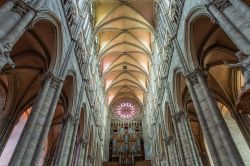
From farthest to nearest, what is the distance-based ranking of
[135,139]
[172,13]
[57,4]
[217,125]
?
[135,139] < [172,13] < [57,4] < [217,125]

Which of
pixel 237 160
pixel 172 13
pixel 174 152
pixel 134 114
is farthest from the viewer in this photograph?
pixel 134 114

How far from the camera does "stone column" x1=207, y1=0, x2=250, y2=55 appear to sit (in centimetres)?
612

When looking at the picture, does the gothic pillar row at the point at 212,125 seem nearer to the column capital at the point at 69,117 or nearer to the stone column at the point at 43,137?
the stone column at the point at 43,137

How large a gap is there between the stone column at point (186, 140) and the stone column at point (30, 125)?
7.34 meters

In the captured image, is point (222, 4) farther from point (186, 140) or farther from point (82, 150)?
point (82, 150)

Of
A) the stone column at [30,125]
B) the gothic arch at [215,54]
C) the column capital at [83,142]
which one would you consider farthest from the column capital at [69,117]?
the gothic arch at [215,54]

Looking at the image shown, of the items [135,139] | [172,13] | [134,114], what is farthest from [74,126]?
[134,114]

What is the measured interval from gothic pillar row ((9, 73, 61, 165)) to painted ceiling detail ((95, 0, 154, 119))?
11913 millimetres

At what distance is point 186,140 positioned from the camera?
11.5 meters

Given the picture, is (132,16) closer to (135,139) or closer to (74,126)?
(74,126)

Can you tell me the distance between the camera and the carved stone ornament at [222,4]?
7294 mm

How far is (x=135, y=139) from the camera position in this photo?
29.0 meters

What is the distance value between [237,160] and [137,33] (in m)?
18.2

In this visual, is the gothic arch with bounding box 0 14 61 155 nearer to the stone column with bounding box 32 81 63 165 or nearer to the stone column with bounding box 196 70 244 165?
the stone column with bounding box 32 81 63 165
